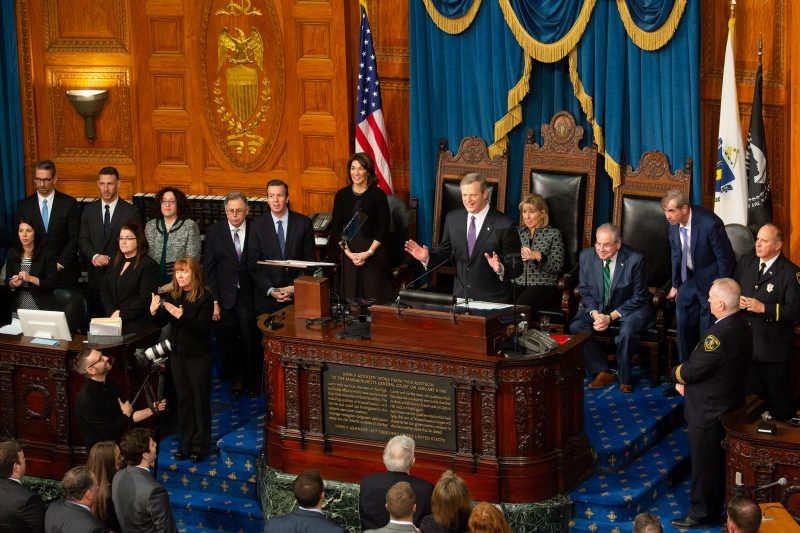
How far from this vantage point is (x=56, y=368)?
358 inches

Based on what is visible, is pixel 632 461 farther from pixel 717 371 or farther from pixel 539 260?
pixel 539 260

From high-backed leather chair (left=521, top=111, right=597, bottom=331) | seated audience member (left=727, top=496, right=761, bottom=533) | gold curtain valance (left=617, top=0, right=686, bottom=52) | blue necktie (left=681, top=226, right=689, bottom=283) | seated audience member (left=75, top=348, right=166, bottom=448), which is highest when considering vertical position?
gold curtain valance (left=617, top=0, right=686, bottom=52)

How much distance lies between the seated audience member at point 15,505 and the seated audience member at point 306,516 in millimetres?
1447

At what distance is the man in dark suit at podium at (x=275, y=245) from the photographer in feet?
32.9

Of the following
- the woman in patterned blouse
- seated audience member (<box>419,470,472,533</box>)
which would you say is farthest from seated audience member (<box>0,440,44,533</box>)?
the woman in patterned blouse

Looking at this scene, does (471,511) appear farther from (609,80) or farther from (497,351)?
(609,80)

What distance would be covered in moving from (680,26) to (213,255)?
398 centimetres

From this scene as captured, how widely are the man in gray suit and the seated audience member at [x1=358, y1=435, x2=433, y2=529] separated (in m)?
1.05

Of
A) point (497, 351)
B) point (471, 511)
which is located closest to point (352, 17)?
point (497, 351)

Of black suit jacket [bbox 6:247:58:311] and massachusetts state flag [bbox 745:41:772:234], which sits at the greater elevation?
massachusetts state flag [bbox 745:41:772:234]

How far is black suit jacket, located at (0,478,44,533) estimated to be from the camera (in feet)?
22.9

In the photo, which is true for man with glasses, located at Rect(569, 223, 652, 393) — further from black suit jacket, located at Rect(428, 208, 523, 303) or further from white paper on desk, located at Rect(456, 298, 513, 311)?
white paper on desk, located at Rect(456, 298, 513, 311)

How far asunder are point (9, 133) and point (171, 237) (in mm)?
3060

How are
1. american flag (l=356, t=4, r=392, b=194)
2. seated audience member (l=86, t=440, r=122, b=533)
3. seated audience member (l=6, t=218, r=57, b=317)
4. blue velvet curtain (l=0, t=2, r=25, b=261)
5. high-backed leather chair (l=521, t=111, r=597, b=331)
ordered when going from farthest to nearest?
1. blue velvet curtain (l=0, t=2, r=25, b=261)
2. american flag (l=356, t=4, r=392, b=194)
3. high-backed leather chair (l=521, t=111, r=597, b=331)
4. seated audience member (l=6, t=218, r=57, b=317)
5. seated audience member (l=86, t=440, r=122, b=533)
